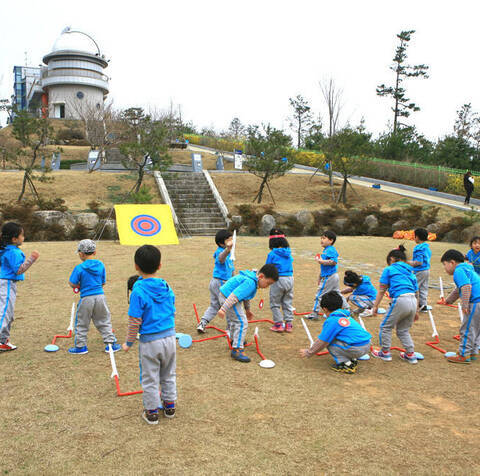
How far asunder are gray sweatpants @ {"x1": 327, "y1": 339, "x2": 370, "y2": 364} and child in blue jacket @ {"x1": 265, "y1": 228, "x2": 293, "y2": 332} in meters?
1.39

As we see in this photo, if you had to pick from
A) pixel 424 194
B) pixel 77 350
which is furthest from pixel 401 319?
pixel 424 194

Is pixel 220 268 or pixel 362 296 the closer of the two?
pixel 220 268

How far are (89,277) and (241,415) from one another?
2.42 meters

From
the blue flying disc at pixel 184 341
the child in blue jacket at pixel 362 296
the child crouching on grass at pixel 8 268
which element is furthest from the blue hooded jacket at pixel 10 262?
the child in blue jacket at pixel 362 296

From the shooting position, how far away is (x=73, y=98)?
5141 cm

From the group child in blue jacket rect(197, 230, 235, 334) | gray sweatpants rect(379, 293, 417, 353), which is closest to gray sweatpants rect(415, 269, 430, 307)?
gray sweatpants rect(379, 293, 417, 353)

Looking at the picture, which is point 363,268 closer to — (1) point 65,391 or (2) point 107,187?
(1) point 65,391

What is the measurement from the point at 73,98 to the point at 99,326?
5349cm

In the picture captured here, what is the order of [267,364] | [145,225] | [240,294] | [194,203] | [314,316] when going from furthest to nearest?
[194,203], [145,225], [314,316], [267,364], [240,294]

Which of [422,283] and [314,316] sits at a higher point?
[422,283]

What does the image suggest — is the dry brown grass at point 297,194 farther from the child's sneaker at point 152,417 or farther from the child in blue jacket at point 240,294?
the child's sneaker at point 152,417

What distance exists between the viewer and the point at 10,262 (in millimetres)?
4910

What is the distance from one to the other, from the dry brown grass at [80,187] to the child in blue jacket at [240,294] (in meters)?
13.8

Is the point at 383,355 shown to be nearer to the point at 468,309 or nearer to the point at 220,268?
the point at 468,309
